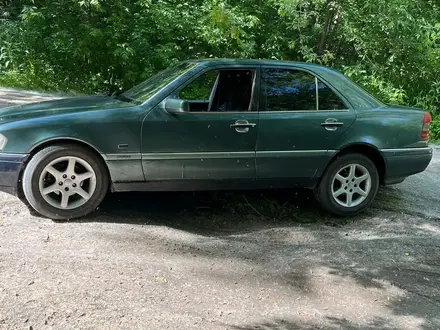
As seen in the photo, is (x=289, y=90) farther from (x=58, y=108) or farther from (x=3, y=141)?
(x=3, y=141)

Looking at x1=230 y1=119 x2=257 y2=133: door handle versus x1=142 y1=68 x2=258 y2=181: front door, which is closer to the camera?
x1=142 y1=68 x2=258 y2=181: front door

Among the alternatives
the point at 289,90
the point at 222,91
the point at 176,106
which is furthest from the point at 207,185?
the point at 289,90

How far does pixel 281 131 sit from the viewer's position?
16.4 ft

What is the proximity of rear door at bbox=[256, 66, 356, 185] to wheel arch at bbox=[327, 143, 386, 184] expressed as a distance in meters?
0.20

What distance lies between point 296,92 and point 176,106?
4.60 ft

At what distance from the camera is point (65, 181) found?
449 cm

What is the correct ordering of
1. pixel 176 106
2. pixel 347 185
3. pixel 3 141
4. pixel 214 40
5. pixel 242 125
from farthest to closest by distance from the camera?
pixel 214 40
pixel 347 185
pixel 242 125
pixel 176 106
pixel 3 141

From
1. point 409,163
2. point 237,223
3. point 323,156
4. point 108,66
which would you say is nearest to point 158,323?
point 237,223

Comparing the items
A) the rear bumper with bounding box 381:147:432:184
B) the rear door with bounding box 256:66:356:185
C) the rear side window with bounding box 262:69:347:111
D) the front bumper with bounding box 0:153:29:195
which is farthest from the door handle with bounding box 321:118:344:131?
the front bumper with bounding box 0:153:29:195

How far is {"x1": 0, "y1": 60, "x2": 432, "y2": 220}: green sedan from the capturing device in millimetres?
4465

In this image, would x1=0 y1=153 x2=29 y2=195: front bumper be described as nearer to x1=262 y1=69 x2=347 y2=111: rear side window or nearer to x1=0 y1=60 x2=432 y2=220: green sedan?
x1=0 y1=60 x2=432 y2=220: green sedan

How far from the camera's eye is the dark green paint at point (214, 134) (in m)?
4.51

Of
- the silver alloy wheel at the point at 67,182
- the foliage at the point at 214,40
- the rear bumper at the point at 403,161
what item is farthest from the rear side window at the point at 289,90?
the foliage at the point at 214,40

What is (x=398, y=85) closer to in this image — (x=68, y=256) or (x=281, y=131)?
(x=281, y=131)
